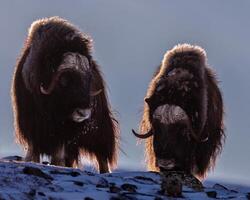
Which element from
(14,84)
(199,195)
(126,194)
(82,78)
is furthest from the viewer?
(14,84)

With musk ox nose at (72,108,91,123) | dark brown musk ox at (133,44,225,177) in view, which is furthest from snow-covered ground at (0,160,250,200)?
musk ox nose at (72,108,91,123)

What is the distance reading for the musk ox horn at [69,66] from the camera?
855 centimetres

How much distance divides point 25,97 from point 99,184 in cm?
313

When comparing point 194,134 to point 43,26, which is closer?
point 194,134

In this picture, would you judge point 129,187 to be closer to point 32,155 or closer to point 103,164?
point 32,155

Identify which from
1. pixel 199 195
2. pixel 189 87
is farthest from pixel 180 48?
pixel 199 195

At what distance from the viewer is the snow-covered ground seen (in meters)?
5.32

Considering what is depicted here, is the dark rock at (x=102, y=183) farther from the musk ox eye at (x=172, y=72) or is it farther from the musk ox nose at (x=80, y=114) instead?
the musk ox eye at (x=172, y=72)

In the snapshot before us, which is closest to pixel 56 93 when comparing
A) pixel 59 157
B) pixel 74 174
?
pixel 59 157

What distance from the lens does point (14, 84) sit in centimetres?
909

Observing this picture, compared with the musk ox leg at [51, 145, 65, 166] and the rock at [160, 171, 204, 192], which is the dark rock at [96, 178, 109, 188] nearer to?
the rock at [160, 171, 204, 192]

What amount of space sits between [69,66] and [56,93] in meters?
0.32

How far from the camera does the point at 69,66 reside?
8.55 meters

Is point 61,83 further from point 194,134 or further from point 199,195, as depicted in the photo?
point 199,195
